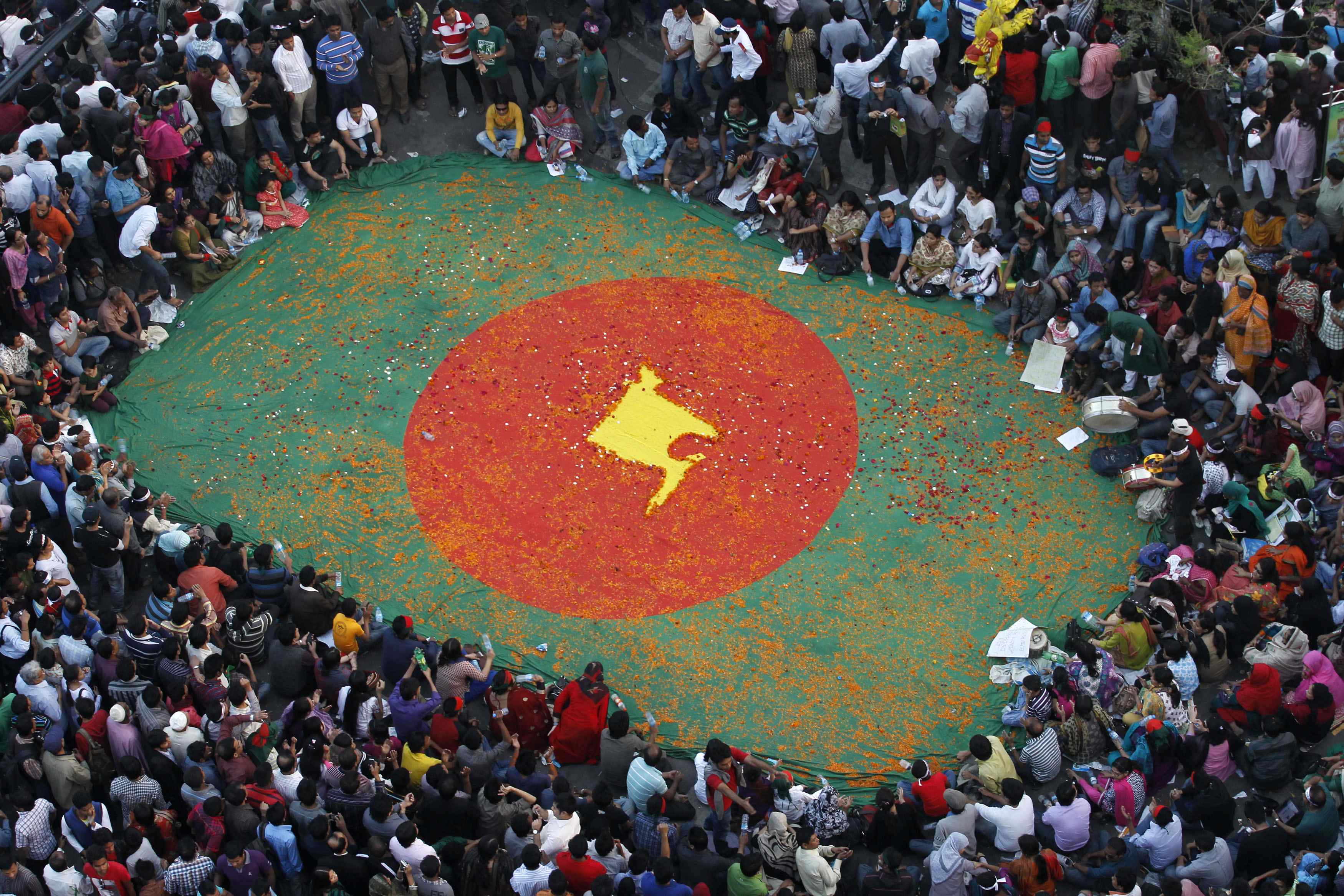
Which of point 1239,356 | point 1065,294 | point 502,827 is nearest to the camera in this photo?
point 502,827

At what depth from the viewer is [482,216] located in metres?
23.1

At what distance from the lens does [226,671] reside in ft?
58.3

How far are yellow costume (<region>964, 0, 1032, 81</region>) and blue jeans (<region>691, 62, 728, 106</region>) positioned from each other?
3.23 m

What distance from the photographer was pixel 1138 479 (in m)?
19.1

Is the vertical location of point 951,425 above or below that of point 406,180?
below

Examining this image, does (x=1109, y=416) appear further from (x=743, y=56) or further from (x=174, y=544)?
(x=174, y=544)

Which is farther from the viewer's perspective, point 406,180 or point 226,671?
point 406,180

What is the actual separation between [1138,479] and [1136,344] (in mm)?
1637

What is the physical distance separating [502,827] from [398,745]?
1394 mm

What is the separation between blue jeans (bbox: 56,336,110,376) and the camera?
20609 mm

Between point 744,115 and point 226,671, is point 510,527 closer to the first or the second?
point 226,671

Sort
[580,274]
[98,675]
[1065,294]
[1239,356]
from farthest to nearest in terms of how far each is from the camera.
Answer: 1. [580,274]
2. [1065,294]
3. [1239,356]
4. [98,675]

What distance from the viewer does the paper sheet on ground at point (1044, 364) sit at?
20.7m

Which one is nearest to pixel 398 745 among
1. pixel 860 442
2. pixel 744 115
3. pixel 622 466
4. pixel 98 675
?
pixel 98 675
